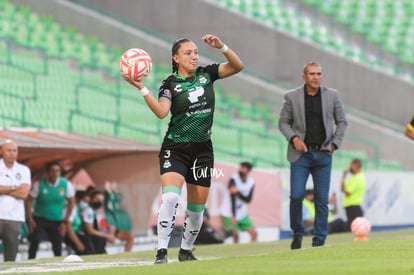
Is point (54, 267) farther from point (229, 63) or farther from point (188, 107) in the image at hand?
point (229, 63)

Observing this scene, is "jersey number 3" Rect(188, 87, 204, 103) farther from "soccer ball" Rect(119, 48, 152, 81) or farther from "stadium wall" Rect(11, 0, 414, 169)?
"stadium wall" Rect(11, 0, 414, 169)

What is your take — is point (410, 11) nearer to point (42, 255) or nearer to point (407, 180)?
point (407, 180)

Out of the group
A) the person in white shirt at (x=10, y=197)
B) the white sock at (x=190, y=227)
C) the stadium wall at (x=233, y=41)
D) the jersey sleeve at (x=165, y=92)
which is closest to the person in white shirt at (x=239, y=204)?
the person in white shirt at (x=10, y=197)

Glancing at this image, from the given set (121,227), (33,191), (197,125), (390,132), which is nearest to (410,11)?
(390,132)

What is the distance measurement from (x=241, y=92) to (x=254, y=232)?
8445 millimetres

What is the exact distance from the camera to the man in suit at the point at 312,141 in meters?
13.8

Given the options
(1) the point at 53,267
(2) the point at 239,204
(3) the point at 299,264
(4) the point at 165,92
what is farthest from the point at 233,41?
(3) the point at 299,264

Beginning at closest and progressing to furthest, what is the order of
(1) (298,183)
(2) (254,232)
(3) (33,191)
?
(1) (298,183) < (3) (33,191) < (2) (254,232)

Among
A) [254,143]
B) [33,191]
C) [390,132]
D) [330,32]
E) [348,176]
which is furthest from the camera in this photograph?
[330,32]

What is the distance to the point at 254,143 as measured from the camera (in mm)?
27125

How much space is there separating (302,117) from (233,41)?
1895 centimetres

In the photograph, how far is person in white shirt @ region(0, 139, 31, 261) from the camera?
16.2 metres

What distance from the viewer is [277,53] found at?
32625mm

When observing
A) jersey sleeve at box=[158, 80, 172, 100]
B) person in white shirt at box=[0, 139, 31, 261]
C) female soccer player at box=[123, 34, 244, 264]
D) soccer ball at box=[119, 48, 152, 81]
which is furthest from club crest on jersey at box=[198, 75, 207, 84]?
person in white shirt at box=[0, 139, 31, 261]
